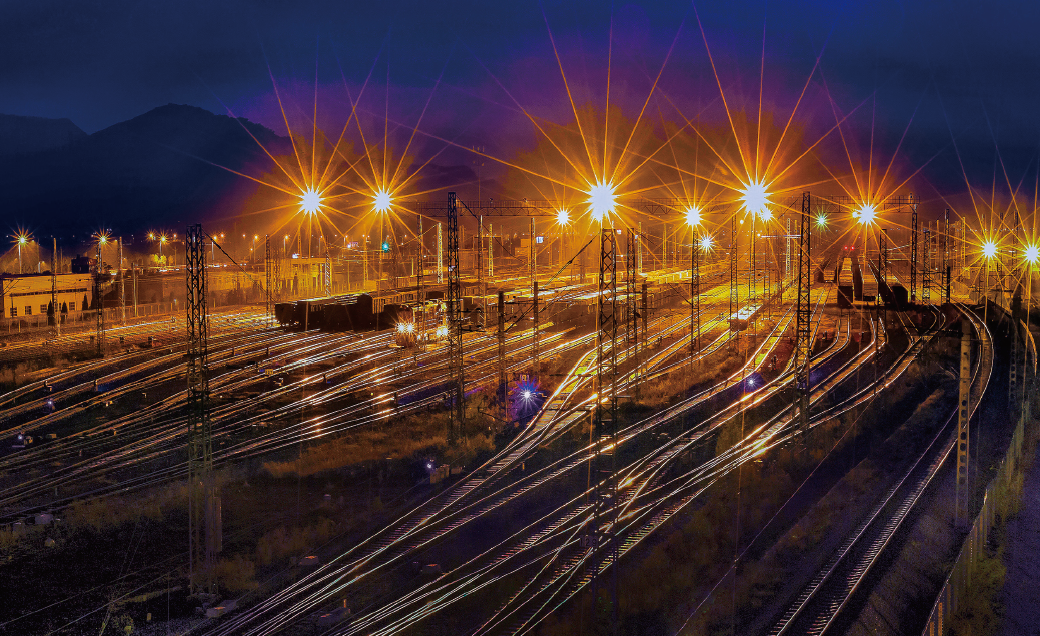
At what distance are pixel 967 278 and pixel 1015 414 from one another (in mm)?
33873

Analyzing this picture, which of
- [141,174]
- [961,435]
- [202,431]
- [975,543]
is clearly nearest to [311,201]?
[202,431]

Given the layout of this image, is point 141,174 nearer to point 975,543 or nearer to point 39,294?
point 39,294

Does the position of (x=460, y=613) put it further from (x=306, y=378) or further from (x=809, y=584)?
(x=306, y=378)

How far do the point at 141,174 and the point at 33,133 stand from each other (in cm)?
7236

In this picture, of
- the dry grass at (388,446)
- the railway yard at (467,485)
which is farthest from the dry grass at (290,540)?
the dry grass at (388,446)

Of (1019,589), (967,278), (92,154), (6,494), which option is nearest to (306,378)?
(6,494)

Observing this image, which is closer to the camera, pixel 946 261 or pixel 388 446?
pixel 388 446

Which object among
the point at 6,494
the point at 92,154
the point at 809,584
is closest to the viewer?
the point at 809,584

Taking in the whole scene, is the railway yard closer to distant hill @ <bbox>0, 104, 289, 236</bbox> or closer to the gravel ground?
the gravel ground

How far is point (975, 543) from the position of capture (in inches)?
383

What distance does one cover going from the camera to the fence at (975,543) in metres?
8.20

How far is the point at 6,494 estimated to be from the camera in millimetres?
11969

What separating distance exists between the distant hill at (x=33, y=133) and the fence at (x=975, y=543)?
181m

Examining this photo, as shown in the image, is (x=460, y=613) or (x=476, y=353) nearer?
(x=460, y=613)
